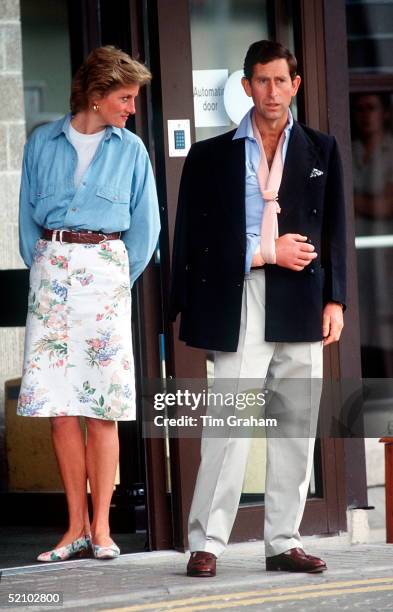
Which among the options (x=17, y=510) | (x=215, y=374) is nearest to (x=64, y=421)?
(x=215, y=374)

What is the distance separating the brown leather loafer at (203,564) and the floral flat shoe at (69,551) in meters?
0.67

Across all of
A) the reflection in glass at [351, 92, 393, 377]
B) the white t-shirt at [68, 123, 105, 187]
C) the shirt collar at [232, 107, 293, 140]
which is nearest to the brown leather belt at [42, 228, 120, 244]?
the white t-shirt at [68, 123, 105, 187]

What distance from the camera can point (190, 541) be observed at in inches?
231

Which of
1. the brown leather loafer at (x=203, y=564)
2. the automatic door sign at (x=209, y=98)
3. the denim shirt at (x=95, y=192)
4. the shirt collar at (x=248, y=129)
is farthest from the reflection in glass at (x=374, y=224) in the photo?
the brown leather loafer at (x=203, y=564)

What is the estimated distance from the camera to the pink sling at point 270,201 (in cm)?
578

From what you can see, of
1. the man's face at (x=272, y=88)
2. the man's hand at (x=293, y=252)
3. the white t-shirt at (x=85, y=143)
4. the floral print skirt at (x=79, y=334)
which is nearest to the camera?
the man's hand at (x=293, y=252)

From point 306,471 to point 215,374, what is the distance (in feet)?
1.63

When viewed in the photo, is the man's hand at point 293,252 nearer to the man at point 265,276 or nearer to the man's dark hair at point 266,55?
the man at point 265,276

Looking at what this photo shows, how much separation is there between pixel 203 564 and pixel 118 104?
1.81 metres

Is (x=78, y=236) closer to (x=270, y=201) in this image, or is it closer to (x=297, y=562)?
(x=270, y=201)

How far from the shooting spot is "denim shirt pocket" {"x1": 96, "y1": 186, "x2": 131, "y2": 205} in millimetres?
6191

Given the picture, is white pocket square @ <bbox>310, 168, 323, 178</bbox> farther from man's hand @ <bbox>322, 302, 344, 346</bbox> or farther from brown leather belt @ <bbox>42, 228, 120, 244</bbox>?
brown leather belt @ <bbox>42, 228, 120, 244</bbox>

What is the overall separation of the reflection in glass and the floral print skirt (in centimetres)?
308

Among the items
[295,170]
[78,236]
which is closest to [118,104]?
[78,236]
